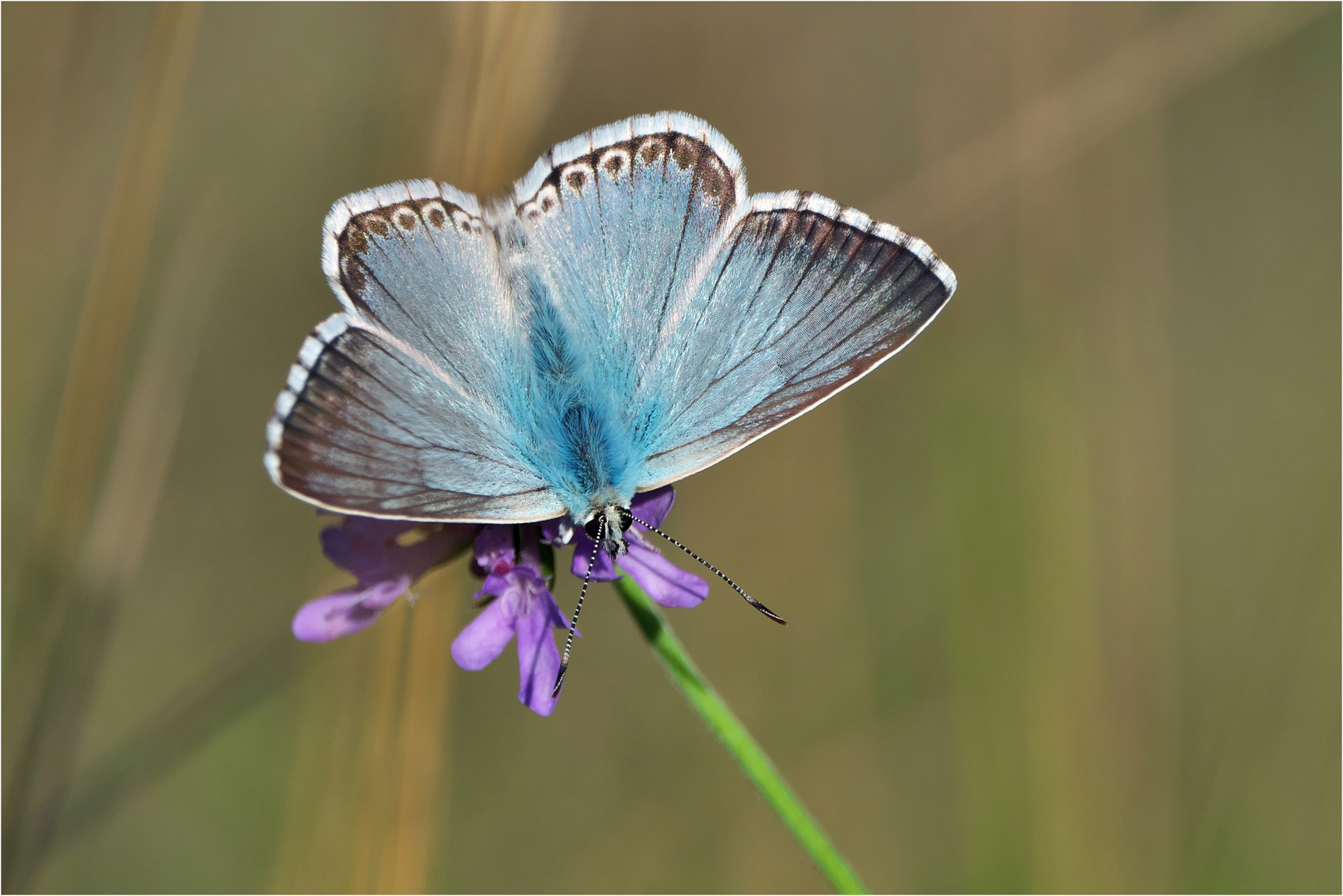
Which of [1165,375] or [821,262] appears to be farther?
[1165,375]

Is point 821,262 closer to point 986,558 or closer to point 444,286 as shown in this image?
point 444,286

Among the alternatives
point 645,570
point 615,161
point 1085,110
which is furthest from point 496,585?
point 1085,110

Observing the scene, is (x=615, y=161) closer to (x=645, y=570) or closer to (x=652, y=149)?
(x=652, y=149)

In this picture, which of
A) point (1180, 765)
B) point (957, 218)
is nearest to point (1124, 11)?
point (957, 218)

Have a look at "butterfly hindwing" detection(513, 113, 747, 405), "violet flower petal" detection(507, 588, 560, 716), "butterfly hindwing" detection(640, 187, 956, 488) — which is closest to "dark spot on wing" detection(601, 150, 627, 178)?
"butterfly hindwing" detection(513, 113, 747, 405)

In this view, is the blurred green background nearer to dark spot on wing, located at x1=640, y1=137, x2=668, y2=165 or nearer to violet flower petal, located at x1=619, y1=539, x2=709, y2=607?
dark spot on wing, located at x1=640, y1=137, x2=668, y2=165

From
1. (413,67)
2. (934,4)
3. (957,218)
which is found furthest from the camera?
(934,4)
